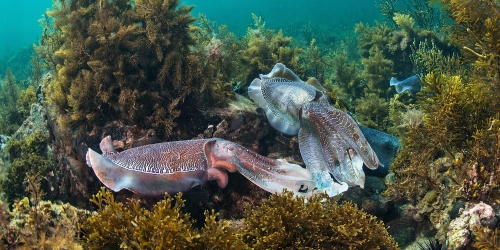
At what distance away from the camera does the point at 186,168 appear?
4.12m

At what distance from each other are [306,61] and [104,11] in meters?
6.86

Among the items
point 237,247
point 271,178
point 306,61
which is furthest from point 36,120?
point 306,61

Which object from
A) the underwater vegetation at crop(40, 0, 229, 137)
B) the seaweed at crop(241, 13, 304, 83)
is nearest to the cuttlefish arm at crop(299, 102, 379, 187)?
the underwater vegetation at crop(40, 0, 229, 137)

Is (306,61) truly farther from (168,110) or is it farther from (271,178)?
(271,178)

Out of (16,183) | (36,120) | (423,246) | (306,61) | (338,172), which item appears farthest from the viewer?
(306,61)

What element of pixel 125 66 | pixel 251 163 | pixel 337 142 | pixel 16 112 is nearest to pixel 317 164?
pixel 337 142

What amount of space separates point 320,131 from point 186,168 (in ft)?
6.12

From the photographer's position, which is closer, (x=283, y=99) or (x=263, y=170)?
(x=263, y=170)

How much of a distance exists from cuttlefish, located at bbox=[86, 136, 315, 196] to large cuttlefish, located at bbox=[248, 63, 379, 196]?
40 centimetres

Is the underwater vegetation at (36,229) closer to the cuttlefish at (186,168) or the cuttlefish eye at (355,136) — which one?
the cuttlefish at (186,168)

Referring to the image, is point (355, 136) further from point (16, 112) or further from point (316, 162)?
point (16, 112)

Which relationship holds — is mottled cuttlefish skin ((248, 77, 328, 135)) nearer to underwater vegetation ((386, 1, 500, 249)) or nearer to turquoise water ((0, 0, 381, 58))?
underwater vegetation ((386, 1, 500, 249))

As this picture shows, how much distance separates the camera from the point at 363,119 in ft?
26.5

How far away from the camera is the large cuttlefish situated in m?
4.30
